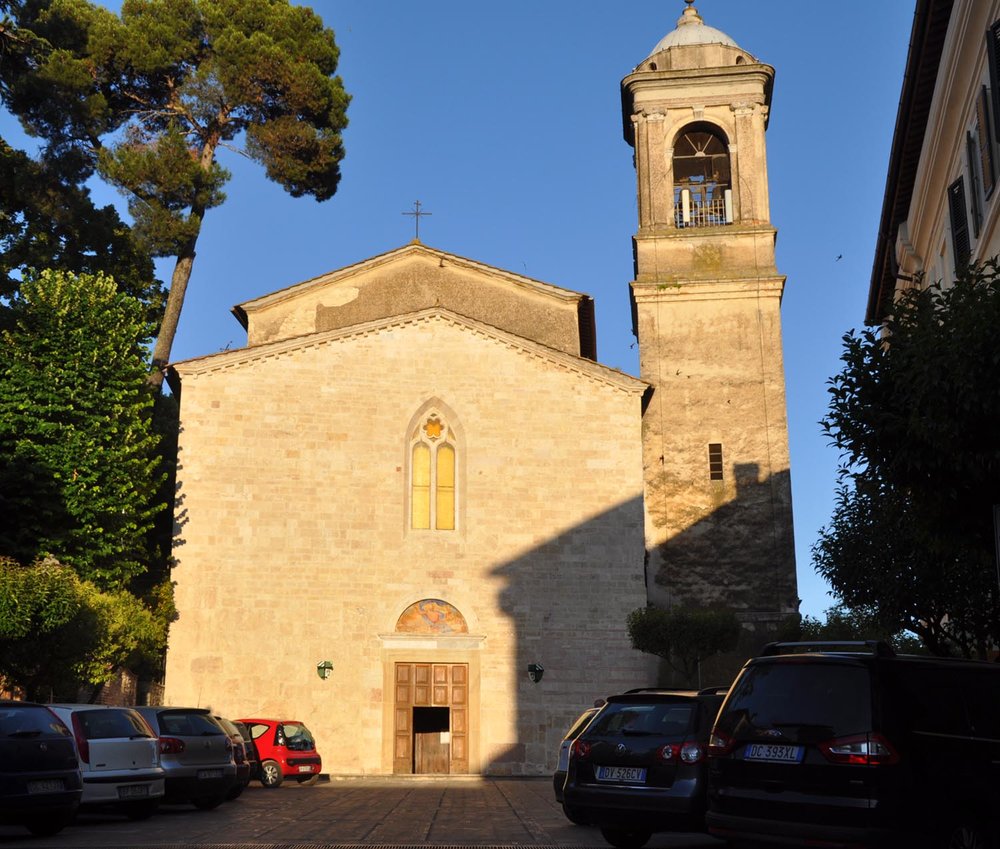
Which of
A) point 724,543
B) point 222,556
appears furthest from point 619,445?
point 222,556

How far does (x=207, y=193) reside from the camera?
114 feet

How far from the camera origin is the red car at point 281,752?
21.0m

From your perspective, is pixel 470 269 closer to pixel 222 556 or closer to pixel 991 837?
pixel 222 556

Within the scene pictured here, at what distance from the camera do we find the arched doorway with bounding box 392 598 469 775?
24.7m

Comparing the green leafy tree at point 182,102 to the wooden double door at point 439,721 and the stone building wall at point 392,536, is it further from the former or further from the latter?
the wooden double door at point 439,721

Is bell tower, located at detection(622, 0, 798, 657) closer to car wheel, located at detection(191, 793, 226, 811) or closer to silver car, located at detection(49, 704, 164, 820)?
car wheel, located at detection(191, 793, 226, 811)

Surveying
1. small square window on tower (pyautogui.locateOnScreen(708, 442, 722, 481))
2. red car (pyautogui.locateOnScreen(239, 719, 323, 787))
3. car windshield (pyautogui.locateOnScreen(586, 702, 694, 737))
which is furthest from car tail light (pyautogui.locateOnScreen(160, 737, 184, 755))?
small square window on tower (pyautogui.locateOnScreen(708, 442, 722, 481))

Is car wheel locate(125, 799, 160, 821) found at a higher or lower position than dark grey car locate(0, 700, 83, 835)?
lower

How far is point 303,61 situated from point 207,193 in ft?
17.1

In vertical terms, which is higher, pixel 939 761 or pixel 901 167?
pixel 901 167

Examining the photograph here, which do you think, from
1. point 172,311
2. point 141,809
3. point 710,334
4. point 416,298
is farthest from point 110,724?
point 172,311

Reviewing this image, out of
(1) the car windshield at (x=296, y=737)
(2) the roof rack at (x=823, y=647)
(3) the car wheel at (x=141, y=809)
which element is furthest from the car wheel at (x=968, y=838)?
(1) the car windshield at (x=296, y=737)

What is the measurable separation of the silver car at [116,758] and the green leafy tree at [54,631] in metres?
5.00

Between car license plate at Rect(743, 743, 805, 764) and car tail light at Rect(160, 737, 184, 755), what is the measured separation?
348 inches
